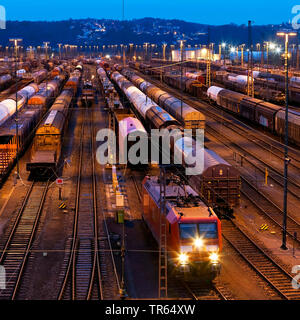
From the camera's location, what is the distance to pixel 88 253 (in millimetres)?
20766

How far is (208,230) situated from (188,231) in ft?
2.34

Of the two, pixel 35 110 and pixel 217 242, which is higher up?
pixel 35 110

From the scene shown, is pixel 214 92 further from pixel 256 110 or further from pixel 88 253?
pixel 88 253

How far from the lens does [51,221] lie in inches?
995

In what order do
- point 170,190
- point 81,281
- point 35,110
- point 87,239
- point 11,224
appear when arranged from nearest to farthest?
point 81,281 → point 170,190 → point 87,239 → point 11,224 → point 35,110

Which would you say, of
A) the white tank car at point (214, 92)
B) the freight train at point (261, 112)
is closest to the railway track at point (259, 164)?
the freight train at point (261, 112)

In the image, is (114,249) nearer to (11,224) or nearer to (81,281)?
(81,281)

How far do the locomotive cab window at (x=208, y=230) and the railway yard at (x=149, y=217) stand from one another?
0.04 meters

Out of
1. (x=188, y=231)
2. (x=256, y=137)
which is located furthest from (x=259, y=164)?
(x=188, y=231)

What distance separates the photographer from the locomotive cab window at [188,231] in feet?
54.7

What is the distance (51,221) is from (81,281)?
784cm

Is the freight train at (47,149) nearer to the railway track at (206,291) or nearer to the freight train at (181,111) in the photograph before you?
the freight train at (181,111)
